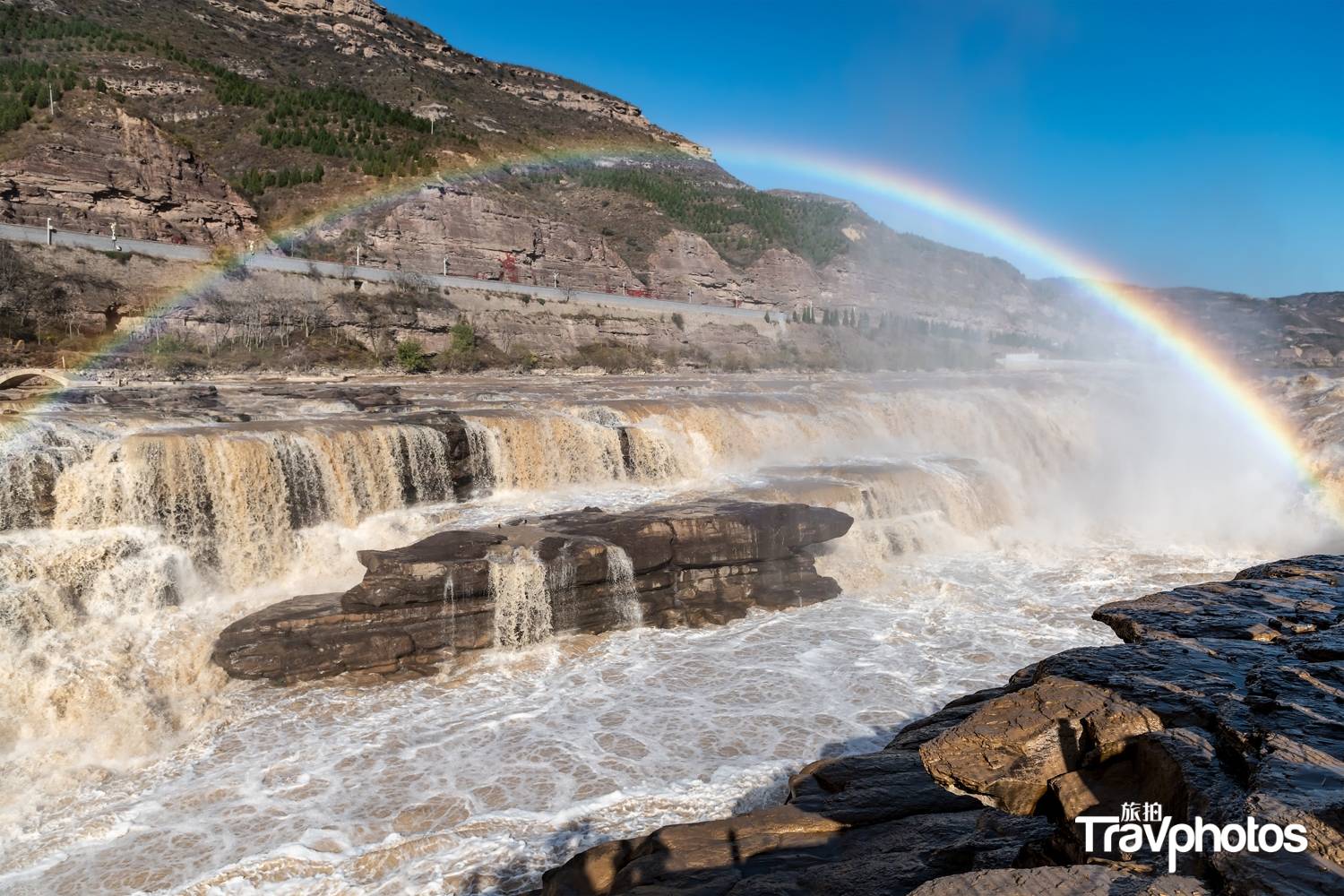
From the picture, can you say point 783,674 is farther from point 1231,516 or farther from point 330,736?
point 1231,516

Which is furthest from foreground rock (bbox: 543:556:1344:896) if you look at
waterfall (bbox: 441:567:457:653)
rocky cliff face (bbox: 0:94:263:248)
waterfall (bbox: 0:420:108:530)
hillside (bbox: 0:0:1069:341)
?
hillside (bbox: 0:0:1069:341)

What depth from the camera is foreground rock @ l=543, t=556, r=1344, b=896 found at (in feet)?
10.2

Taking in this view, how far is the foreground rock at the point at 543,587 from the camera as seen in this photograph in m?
11.1

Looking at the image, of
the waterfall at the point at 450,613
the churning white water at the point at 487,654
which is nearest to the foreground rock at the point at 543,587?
the waterfall at the point at 450,613

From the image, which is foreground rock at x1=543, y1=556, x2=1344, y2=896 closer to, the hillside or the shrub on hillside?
the shrub on hillside

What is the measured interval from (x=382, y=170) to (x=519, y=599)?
150ft

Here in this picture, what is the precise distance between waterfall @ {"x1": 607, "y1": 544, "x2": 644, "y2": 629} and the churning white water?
58mm

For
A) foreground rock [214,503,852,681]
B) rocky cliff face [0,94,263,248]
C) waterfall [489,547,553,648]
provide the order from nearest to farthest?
foreground rock [214,503,852,681] → waterfall [489,547,553,648] → rocky cliff face [0,94,263,248]

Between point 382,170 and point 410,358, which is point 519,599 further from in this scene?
point 382,170

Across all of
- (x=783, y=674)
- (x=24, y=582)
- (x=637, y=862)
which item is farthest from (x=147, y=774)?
(x=783, y=674)

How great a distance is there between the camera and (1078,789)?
406cm

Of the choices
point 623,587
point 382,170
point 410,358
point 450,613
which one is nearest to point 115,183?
point 410,358

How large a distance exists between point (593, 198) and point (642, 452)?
222 feet

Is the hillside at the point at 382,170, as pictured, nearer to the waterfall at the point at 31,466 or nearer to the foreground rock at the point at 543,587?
the waterfall at the point at 31,466
